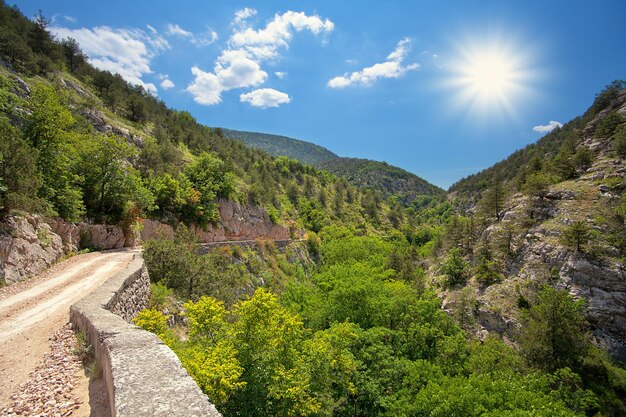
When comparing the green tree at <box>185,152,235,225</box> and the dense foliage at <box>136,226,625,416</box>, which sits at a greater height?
the green tree at <box>185,152,235,225</box>

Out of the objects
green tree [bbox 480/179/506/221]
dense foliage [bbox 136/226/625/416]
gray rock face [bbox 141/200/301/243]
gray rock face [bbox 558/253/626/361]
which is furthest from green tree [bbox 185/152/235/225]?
green tree [bbox 480/179/506/221]

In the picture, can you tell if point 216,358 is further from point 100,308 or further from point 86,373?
point 100,308

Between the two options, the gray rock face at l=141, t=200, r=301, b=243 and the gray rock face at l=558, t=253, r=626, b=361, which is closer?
the gray rock face at l=558, t=253, r=626, b=361

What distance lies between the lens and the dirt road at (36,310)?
6942 millimetres

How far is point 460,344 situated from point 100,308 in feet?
71.1

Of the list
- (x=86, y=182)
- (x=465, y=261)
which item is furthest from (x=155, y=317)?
(x=465, y=261)

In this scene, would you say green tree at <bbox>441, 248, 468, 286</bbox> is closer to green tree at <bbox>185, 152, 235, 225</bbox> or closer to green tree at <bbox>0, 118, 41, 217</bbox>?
green tree at <bbox>185, 152, 235, 225</bbox>

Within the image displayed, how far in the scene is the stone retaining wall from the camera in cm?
393

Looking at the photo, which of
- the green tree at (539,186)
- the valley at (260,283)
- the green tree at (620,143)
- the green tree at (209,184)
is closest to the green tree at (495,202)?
the valley at (260,283)

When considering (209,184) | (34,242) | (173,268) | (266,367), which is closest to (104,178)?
(34,242)

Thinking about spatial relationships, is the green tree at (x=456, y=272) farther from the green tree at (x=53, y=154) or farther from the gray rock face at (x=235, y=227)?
the green tree at (x=53, y=154)

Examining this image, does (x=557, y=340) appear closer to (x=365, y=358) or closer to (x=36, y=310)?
(x=365, y=358)

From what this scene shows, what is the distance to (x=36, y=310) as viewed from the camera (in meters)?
10.3

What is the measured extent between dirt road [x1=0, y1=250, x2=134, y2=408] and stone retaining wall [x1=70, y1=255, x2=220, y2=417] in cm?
115
